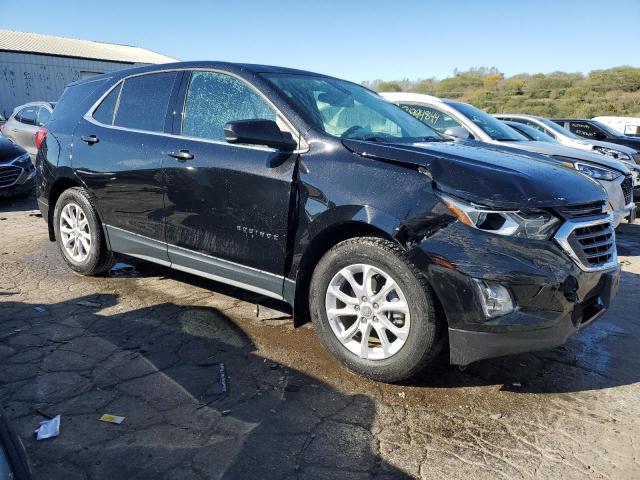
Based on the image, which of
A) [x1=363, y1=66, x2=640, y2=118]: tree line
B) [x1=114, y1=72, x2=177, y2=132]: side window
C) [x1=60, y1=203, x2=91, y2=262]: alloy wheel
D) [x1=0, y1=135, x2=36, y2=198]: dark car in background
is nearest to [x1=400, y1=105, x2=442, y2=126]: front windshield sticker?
[x1=114, y1=72, x2=177, y2=132]: side window

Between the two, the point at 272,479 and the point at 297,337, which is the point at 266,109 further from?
the point at 272,479

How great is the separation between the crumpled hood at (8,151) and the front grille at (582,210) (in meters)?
9.00

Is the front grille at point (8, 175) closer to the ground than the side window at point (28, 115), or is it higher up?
closer to the ground

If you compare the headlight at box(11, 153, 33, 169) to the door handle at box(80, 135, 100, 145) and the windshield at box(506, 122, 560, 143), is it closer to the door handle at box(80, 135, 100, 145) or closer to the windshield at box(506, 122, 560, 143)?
the door handle at box(80, 135, 100, 145)

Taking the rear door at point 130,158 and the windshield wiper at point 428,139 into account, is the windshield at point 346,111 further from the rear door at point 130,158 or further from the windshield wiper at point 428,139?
the rear door at point 130,158

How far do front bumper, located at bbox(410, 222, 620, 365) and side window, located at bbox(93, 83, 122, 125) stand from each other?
10.2 feet

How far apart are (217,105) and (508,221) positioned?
2.21 m

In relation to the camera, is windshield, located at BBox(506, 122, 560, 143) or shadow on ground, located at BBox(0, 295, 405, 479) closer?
shadow on ground, located at BBox(0, 295, 405, 479)

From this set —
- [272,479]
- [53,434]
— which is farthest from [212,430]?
[53,434]

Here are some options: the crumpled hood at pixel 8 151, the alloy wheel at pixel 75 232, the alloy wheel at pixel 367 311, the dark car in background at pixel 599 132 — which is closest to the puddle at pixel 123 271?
the alloy wheel at pixel 75 232

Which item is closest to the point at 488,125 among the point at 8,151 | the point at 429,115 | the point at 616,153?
the point at 429,115

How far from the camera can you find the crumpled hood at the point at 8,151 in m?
8.89

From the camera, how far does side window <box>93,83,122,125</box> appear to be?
4539 millimetres

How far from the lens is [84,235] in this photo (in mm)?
4832
